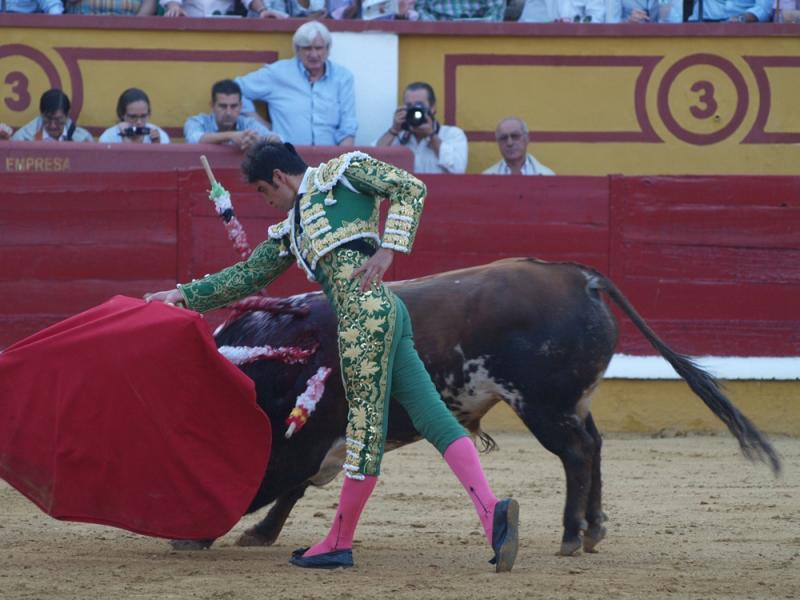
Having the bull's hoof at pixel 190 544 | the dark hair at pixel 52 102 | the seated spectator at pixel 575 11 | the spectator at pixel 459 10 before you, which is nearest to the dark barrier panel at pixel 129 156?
the dark hair at pixel 52 102

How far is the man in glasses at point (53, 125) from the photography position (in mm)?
7426

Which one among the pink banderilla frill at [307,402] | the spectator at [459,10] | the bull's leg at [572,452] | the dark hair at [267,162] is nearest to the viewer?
the dark hair at [267,162]

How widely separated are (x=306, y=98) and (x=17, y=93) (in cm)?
154

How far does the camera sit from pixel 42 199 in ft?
23.6

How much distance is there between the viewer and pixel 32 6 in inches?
312

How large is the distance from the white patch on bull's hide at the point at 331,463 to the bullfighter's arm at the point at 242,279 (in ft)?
1.79

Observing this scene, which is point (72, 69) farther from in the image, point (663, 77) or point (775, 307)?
point (775, 307)

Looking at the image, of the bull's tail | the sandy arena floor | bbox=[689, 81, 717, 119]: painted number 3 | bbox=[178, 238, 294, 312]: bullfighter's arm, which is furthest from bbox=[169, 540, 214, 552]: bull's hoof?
bbox=[689, 81, 717, 119]: painted number 3

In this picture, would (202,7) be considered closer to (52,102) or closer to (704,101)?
(52,102)

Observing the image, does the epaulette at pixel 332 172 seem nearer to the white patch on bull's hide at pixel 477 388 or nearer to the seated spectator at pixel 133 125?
the white patch on bull's hide at pixel 477 388

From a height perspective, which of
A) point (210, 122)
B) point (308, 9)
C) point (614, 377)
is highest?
point (308, 9)

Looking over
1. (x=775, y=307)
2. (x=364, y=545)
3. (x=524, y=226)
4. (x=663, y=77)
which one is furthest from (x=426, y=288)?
(x=663, y=77)

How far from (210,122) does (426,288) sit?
11.0ft

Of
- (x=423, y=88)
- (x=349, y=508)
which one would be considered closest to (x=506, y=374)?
(x=349, y=508)
